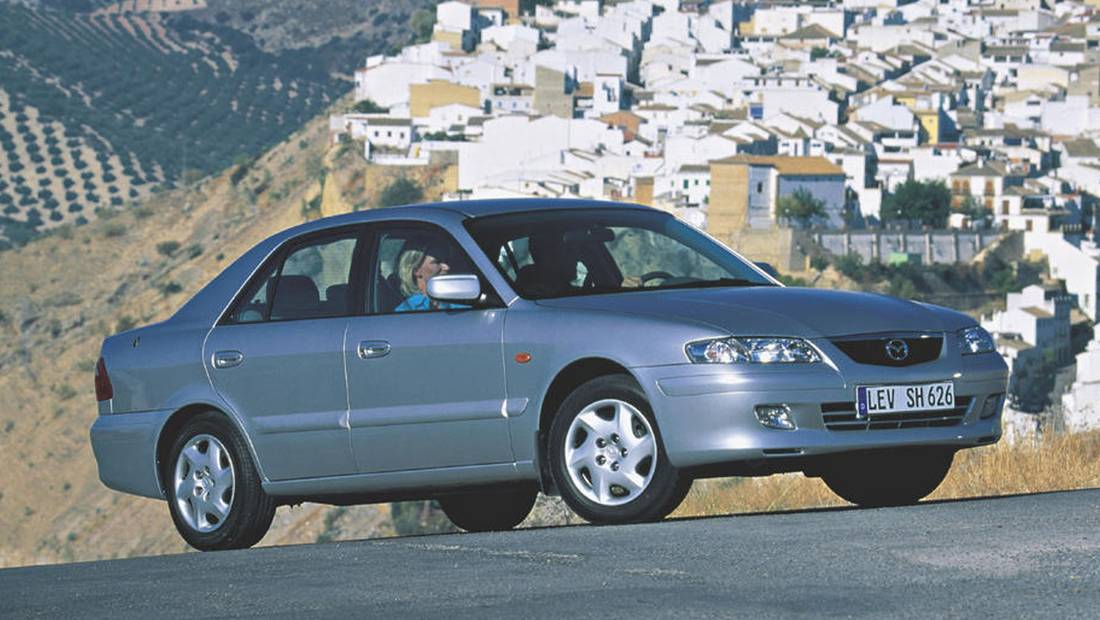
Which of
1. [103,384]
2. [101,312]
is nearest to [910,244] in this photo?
[101,312]

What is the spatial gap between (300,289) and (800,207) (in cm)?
→ 10403

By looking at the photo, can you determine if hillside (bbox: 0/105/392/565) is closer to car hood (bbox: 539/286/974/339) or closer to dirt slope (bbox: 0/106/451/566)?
dirt slope (bbox: 0/106/451/566)

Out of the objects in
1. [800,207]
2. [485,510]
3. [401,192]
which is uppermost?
[485,510]

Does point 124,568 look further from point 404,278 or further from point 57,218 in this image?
point 57,218

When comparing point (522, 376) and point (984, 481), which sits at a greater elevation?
point (522, 376)

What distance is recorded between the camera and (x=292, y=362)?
9.47 metres

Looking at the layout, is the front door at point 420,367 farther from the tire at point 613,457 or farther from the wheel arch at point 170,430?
the wheel arch at point 170,430

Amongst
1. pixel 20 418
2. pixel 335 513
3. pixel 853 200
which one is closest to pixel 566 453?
pixel 335 513

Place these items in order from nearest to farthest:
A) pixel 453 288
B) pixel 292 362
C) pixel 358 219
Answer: pixel 453 288
pixel 292 362
pixel 358 219

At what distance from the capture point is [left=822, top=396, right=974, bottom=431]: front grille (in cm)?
843

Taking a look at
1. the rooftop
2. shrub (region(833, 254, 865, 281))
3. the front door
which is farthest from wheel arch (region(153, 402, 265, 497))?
the rooftop

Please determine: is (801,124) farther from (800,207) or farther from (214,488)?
(214,488)

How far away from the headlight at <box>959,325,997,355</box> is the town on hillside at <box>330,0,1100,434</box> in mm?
68495

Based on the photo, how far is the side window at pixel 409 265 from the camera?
30.4ft
